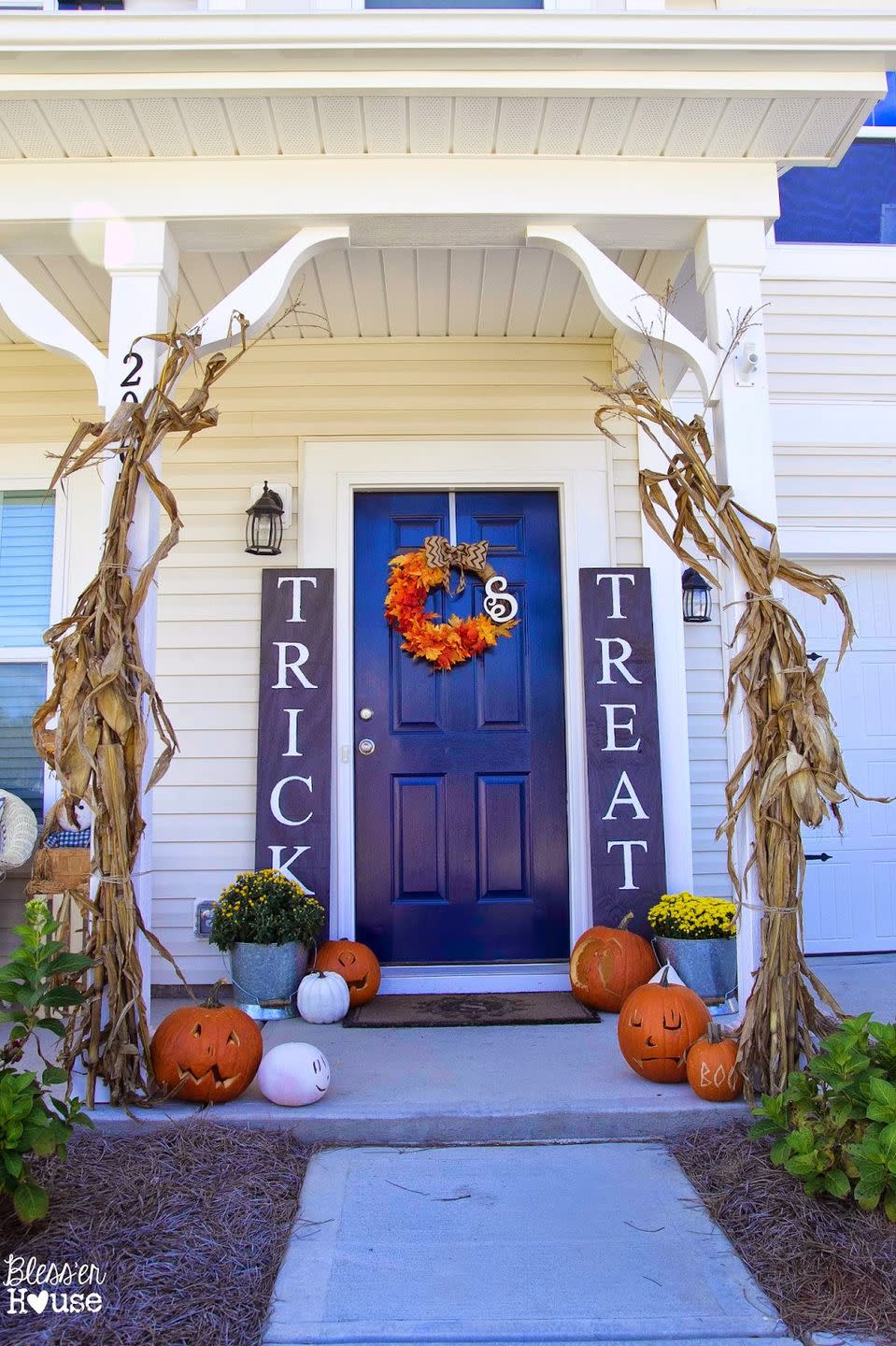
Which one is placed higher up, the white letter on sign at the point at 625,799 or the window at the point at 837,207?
the window at the point at 837,207

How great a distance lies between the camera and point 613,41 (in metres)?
2.60

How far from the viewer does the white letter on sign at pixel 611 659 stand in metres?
3.88

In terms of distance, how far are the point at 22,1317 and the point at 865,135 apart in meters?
5.28

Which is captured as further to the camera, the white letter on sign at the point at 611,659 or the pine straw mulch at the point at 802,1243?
the white letter on sign at the point at 611,659

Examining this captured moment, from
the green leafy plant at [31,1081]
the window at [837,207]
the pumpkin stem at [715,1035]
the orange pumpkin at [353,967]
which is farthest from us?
the window at [837,207]

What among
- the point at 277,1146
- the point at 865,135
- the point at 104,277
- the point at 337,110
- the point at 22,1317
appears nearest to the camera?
the point at 22,1317

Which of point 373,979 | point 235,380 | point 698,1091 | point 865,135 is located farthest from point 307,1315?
point 865,135

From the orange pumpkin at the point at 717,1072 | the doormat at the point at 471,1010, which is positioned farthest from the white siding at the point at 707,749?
the orange pumpkin at the point at 717,1072

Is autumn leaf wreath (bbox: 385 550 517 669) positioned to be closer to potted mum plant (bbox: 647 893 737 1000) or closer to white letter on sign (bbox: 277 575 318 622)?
white letter on sign (bbox: 277 575 318 622)

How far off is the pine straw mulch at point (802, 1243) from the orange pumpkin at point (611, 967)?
1051 millimetres

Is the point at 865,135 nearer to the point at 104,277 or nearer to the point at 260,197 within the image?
the point at 260,197

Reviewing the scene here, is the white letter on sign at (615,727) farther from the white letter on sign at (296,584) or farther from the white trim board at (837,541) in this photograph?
the white letter on sign at (296,584)

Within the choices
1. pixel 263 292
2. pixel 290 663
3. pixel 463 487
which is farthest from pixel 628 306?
pixel 290 663

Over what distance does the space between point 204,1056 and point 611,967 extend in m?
1.49
